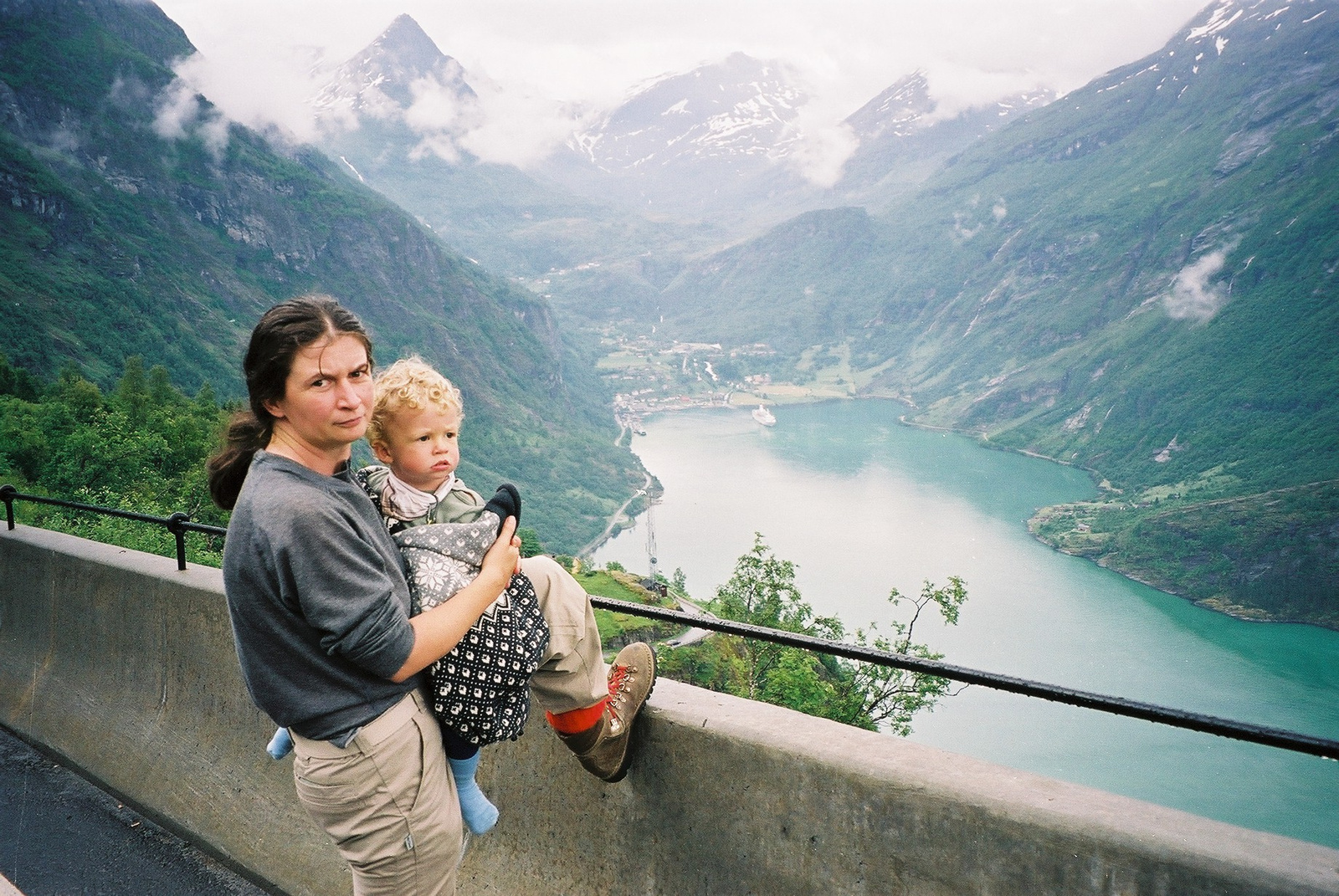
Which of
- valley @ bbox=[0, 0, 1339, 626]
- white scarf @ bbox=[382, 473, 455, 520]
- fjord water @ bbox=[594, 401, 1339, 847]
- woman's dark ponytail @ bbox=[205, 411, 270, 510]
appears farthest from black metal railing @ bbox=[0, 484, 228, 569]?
valley @ bbox=[0, 0, 1339, 626]

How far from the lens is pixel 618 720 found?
2.28m

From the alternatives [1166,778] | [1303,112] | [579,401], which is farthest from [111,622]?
[1303,112]

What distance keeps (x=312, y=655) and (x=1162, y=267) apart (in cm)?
22495

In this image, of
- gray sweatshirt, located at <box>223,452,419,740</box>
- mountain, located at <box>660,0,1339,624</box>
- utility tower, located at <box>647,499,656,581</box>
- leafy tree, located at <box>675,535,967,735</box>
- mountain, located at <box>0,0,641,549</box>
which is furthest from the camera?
mountain, located at <box>0,0,641,549</box>

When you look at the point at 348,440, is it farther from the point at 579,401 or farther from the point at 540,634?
the point at 579,401

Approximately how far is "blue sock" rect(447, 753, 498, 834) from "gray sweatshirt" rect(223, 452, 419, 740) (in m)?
0.41

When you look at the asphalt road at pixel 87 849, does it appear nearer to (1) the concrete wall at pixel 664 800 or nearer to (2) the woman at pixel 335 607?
(1) the concrete wall at pixel 664 800

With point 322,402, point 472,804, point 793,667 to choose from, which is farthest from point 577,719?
point 793,667

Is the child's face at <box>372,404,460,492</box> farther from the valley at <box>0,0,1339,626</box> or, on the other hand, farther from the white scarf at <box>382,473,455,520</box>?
the valley at <box>0,0,1339,626</box>

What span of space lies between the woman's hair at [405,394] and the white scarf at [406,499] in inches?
5.3

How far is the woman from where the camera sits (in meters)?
1.55

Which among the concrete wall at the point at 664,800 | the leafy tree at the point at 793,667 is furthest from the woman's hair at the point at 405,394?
the leafy tree at the point at 793,667

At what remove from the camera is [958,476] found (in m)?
127

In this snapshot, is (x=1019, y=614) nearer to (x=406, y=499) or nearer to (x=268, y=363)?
(x=406, y=499)
